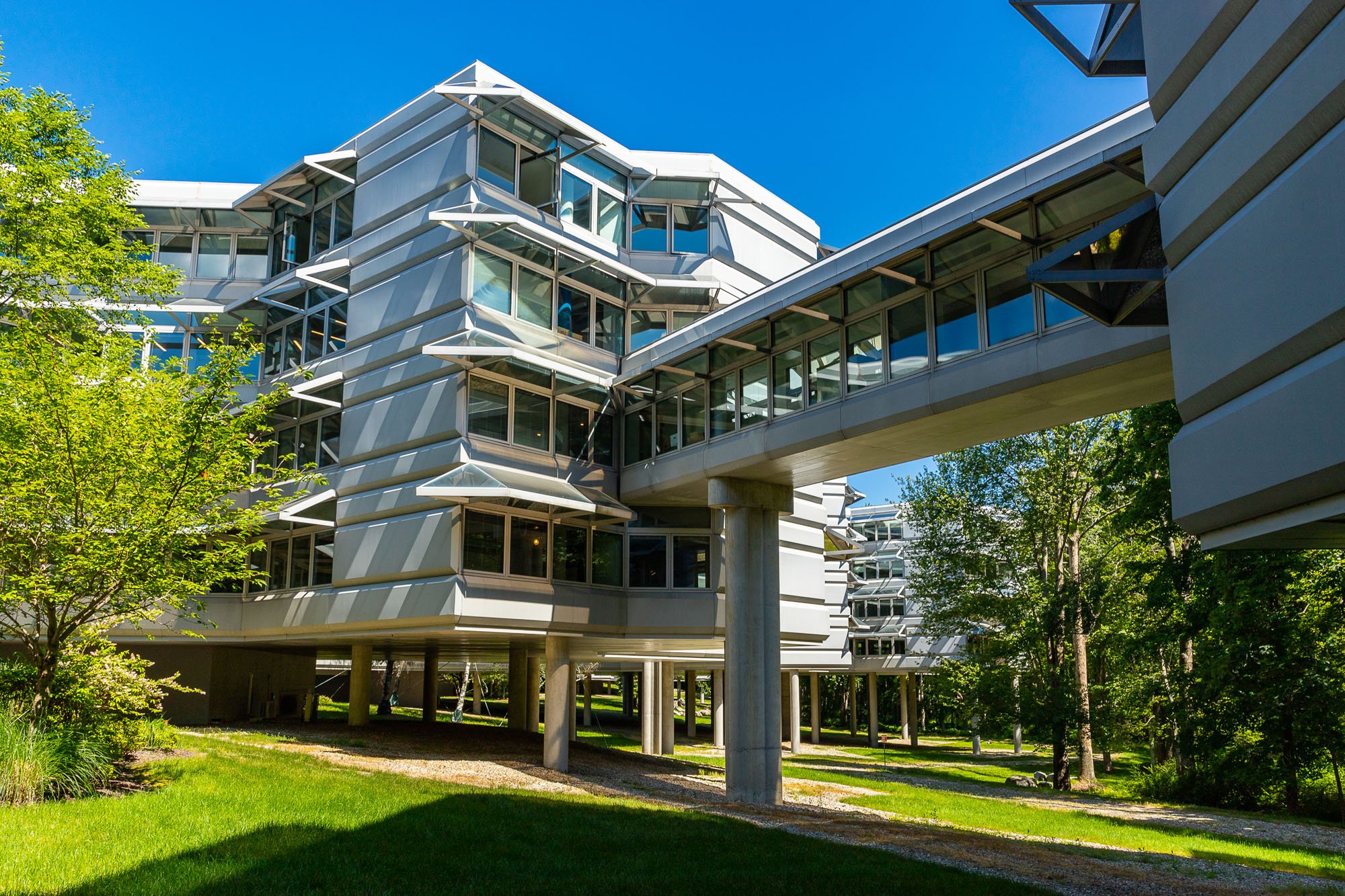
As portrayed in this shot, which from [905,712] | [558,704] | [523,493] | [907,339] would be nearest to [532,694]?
[558,704]

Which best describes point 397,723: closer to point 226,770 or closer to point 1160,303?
point 226,770

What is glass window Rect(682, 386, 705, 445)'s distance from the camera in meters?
23.2

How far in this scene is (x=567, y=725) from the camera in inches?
936

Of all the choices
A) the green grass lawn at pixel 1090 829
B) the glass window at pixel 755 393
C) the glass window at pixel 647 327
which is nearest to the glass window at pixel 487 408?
the glass window at pixel 647 327

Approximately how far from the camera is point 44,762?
41.7 feet

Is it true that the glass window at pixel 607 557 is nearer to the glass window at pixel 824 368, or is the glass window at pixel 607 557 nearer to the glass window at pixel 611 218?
the glass window at pixel 824 368

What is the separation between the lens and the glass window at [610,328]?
26062 mm

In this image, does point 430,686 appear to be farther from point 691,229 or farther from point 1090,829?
point 1090,829

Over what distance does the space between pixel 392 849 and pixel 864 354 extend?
12.3 meters

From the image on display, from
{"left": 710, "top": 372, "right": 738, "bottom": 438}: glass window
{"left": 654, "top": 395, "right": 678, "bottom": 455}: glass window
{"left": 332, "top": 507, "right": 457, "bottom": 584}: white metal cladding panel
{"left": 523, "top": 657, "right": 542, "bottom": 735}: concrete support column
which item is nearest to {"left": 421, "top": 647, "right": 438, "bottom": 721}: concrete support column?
{"left": 523, "top": 657, "right": 542, "bottom": 735}: concrete support column

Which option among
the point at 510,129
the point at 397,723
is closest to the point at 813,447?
the point at 510,129

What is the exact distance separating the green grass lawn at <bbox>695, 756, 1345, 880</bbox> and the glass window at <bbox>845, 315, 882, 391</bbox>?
8729 mm

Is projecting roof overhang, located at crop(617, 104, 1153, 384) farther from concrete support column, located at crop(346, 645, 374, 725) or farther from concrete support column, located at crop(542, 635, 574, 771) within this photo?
concrete support column, located at crop(346, 645, 374, 725)

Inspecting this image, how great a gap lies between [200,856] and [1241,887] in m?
12.2
